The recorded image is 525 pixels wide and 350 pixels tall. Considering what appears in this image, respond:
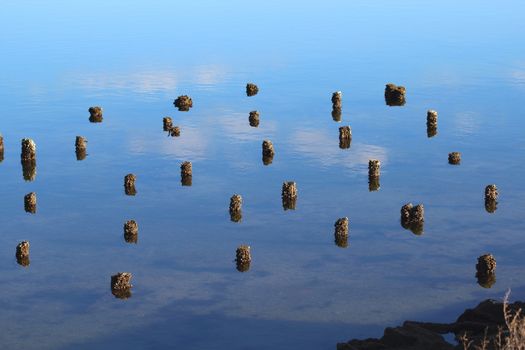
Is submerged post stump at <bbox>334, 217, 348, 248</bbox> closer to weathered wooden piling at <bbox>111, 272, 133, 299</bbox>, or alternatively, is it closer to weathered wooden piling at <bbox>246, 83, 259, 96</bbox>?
weathered wooden piling at <bbox>111, 272, 133, 299</bbox>

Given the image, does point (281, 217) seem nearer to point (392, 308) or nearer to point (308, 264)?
point (308, 264)

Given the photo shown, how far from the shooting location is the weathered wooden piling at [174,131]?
2144 inches

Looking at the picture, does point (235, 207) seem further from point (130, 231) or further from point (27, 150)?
point (27, 150)

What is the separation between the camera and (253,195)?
4266 cm

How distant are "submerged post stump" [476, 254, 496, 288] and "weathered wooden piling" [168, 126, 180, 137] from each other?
2498 cm

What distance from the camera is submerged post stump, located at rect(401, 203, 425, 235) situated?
38.0 m

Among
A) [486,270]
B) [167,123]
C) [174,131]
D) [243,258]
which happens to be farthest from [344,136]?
[486,270]

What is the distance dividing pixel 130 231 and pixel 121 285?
17.5 feet

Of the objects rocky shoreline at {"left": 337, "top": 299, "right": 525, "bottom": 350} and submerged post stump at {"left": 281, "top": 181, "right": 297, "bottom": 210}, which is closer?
rocky shoreline at {"left": 337, "top": 299, "right": 525, "bottom": 350}

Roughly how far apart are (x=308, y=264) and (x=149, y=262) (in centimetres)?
565

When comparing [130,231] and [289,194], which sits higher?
[289,194]

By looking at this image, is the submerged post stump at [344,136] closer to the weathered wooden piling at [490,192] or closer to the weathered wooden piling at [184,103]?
the weathered wooden piling at [490,192]

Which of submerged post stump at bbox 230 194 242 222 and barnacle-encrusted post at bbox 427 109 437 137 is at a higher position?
barnacle-encrusted post at bbox 427 109 437 137

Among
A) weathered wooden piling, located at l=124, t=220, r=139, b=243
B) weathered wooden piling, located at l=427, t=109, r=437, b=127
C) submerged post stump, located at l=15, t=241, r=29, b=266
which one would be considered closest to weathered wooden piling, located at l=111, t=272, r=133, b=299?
submerged post stump, located at l=15, t=241, r=29, b=266
